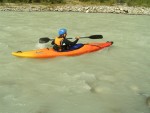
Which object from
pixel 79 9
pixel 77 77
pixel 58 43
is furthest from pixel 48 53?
pixel 79 9

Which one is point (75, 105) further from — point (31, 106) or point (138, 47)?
point (138, 47)

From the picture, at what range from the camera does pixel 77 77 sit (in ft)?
26.0

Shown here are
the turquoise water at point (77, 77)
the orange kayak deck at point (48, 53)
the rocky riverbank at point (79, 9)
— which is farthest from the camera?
the rocky riverbank at point (79, 9)

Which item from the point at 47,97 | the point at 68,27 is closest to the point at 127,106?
the point at 47,97

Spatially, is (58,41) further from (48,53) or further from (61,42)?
(48,53)

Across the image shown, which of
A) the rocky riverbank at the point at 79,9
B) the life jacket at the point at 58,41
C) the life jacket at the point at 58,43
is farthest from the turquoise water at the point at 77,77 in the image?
the rocky riverbank at the point at 79,9

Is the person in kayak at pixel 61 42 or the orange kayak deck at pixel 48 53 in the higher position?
the person in kayak at pixel 61 42

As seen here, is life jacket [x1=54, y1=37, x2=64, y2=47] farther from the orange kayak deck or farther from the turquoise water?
the turquoise water

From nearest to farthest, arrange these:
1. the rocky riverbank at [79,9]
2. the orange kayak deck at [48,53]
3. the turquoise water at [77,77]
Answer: the turquoise water at [77,77] → the orange kayak deck at [48,53] → the rocky riverbank at [79,9]

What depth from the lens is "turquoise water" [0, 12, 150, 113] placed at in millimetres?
6473

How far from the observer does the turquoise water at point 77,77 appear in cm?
647

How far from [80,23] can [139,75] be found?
7.24 metres

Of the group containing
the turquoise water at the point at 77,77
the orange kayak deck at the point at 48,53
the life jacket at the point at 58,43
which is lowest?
the turquoise water at the point at 77,77

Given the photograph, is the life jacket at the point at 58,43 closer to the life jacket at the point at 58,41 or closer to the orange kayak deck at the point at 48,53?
the life jacket at the point at 58,41
